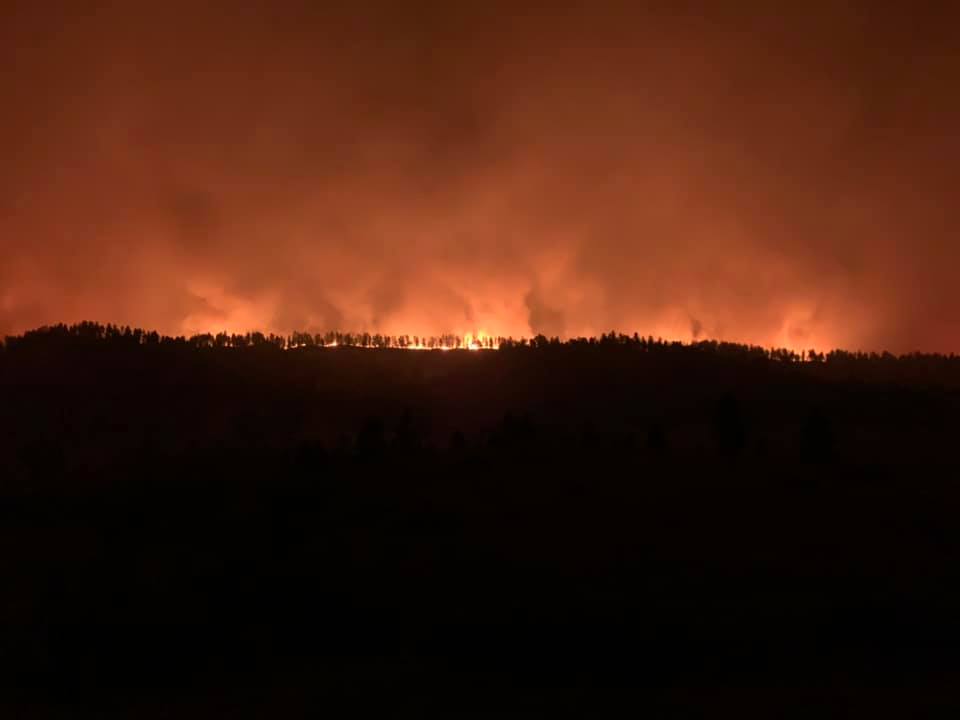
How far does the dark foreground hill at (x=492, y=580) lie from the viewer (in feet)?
36.8

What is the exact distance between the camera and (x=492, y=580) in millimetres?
15820

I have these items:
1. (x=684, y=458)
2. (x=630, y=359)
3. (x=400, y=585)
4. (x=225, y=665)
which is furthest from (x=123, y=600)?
(x=630, y=359)

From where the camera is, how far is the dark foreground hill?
11219mm

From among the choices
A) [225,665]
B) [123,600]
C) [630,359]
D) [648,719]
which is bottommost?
[648,719]

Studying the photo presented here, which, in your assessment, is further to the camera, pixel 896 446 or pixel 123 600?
pixel 896 446

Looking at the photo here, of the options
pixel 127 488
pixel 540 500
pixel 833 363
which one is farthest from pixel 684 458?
pixel 833 363

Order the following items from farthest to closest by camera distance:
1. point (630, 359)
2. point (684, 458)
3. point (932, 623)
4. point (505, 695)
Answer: point (630, 359)
point (684, 458)
point (932, 623)
point (505, 695)

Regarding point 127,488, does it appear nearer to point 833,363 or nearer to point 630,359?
point 630,359

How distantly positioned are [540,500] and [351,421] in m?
52.3

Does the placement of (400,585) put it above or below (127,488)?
below

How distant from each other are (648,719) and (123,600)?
10.0 metres

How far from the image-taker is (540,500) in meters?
22.5

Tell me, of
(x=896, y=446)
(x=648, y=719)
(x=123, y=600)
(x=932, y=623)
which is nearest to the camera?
(x=648, y=719)

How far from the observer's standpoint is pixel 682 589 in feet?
50.2
